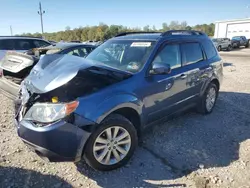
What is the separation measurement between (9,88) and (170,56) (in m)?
3.14

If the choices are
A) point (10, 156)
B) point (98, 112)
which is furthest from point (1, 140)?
point (98, 112)

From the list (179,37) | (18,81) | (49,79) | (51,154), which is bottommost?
(51,154)

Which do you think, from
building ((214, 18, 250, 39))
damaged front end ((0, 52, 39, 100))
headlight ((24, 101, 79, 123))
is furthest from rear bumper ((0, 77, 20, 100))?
building ((214, 18, 250, 39))

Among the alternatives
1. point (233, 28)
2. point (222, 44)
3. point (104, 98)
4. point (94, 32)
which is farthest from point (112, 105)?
point (94, 32)

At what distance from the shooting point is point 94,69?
285 cm

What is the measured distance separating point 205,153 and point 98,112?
188cm

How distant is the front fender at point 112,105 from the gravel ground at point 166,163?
0.79m

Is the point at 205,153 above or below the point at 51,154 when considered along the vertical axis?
below

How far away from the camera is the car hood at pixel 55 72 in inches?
106

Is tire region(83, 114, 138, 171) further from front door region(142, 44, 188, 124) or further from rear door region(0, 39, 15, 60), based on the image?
rear door region(0, 39, 15, 60)

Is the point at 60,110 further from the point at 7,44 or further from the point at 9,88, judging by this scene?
the point at 7,44

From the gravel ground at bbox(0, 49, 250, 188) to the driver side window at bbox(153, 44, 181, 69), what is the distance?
126 centimetres

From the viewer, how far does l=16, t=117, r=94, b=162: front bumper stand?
96.8 inches

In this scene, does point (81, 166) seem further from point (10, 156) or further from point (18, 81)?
point (18, 81)
